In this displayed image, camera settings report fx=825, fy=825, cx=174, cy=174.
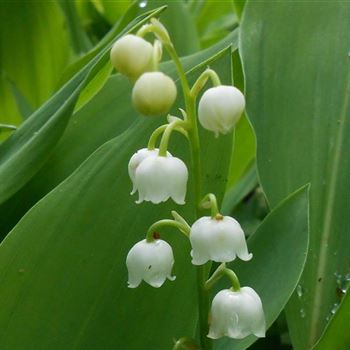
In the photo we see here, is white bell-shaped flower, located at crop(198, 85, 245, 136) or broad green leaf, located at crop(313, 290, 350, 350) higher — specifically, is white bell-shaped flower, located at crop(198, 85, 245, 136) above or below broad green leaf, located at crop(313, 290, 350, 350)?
above

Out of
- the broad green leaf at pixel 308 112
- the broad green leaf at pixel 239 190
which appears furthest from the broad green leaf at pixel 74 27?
the broad green leaf at pixel 308 112

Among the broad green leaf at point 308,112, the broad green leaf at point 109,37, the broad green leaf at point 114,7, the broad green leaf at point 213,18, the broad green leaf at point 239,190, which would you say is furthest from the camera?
the broad green leaf at point 213,18

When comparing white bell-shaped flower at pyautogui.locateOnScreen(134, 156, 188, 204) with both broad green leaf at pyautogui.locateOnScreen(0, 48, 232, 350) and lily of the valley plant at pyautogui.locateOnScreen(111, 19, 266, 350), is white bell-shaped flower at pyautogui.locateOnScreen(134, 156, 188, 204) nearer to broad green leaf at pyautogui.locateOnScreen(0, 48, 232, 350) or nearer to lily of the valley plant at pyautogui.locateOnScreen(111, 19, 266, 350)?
lily of the valley plant at pyautogui.locateOnScreen(111, 19, 266, 350)

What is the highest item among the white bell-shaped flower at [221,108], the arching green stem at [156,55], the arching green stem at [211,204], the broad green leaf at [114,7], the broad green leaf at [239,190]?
the arching green stem at [156,55]

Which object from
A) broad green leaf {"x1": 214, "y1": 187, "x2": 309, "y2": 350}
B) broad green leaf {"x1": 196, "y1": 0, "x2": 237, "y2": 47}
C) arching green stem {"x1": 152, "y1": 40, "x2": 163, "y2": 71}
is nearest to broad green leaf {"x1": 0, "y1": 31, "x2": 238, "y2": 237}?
broad green leaf {"x1": 214, "y1": 187, "x2": 309, "y2": 350}

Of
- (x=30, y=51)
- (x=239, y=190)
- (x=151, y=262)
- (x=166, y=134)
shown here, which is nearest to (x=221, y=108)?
(x=166, y=134)

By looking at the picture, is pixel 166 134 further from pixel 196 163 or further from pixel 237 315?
pixel 237 315

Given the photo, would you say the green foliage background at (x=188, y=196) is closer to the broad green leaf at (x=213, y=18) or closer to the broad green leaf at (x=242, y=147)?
the broad green leaf at (x=242, y=147)
